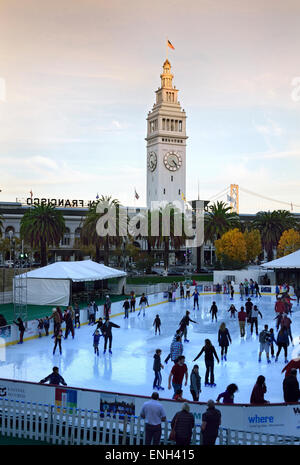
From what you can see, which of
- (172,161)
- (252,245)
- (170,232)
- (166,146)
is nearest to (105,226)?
(170,232)

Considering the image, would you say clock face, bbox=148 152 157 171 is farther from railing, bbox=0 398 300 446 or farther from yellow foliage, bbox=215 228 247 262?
railing, bbox=0 398 300 446

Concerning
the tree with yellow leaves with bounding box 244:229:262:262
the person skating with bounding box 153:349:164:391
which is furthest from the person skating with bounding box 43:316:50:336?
the tree with yellow leaves with bounding box 244:229:262:262

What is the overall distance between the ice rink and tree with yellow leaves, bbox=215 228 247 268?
28.7m

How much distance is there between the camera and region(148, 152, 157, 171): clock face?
117 meters

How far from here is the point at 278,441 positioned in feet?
29.0

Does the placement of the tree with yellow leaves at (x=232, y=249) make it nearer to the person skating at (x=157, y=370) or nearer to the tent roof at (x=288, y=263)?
the tent roof at (x=288, y=263)

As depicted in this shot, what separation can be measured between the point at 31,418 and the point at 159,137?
10943cm

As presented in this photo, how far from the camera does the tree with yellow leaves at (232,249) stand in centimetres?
5684

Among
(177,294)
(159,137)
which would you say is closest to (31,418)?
(177,294)

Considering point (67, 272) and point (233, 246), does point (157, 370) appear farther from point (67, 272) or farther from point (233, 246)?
point (233, 246)

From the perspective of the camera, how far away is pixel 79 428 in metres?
10.0

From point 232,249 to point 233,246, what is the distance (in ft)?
1.42

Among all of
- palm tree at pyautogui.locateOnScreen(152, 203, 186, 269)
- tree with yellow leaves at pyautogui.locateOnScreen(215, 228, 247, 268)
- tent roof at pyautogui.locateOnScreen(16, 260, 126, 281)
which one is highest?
palm tree at pyautogui.locateOnScreen(152, 203, 186, 269)
